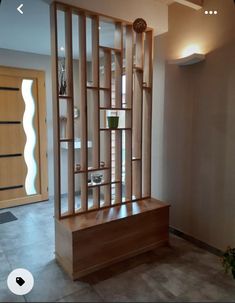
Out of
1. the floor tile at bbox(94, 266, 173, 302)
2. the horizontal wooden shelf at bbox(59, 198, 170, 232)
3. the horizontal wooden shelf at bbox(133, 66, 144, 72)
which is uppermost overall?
the horizontal wooden shelf at bbox(133, 66, 144, 72)

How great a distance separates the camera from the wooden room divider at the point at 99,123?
247 centimetres

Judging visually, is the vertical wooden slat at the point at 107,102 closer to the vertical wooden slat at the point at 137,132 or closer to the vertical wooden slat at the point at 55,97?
the vertical wooden slat at the point at 137,132

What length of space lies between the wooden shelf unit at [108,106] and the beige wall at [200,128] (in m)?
0.31

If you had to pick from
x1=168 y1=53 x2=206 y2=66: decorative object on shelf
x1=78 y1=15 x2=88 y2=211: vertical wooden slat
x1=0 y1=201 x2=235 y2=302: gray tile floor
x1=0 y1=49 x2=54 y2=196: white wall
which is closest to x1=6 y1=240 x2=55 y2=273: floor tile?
x1=0 y1=201 x2=235 y2=302: gray tile floor

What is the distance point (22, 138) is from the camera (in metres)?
4.39

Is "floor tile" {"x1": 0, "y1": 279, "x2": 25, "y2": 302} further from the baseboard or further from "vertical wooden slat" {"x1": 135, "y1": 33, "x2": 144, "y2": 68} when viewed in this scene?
"vertical wooden slat" {"x1": 135, "y1": 33, "x2": 144, "y2": 68}

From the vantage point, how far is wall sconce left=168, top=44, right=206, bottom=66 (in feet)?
8.95

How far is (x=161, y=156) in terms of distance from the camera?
136 inches

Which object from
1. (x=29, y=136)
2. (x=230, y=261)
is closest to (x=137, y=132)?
(x=230, y=261)

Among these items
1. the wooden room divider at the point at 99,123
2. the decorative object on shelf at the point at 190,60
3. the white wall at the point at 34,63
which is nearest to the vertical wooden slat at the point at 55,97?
the wooden room divider at the point at 99,123

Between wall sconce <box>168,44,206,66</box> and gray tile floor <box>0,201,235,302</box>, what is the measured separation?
2.12 m

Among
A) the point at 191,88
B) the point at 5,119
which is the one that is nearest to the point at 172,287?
the point at 191,88

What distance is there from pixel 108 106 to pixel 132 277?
175 centimetres

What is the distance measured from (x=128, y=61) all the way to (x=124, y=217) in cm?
172
